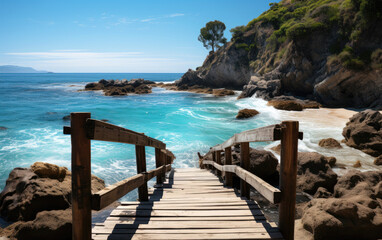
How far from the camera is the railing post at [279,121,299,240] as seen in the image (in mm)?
2494

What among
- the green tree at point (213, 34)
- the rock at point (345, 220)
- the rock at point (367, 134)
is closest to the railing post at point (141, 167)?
the rock at point (345, 220)

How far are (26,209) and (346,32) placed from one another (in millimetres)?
29340

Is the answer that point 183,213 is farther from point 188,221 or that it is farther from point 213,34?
point 213,34

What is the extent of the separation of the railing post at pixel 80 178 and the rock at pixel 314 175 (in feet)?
22.2

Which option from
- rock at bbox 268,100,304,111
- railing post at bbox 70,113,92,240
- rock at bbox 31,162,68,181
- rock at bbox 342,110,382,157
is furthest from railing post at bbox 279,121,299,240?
rock at bbox 268,100,304,111

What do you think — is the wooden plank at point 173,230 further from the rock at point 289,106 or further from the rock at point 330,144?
the rock at point 289,106

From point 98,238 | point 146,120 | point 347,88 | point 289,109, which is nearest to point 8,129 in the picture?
point 146,120

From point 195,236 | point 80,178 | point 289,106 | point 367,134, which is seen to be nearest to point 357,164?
point 367,134

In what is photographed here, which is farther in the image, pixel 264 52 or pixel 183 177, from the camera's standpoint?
pixel 264 52

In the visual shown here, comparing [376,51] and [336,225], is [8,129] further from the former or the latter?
[376,51]

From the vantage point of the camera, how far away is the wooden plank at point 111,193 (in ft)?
7.38

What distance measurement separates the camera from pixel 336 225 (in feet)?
13.1

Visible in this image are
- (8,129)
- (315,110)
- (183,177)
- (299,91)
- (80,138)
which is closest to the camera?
(80,138)

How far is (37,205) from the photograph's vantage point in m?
5.79
